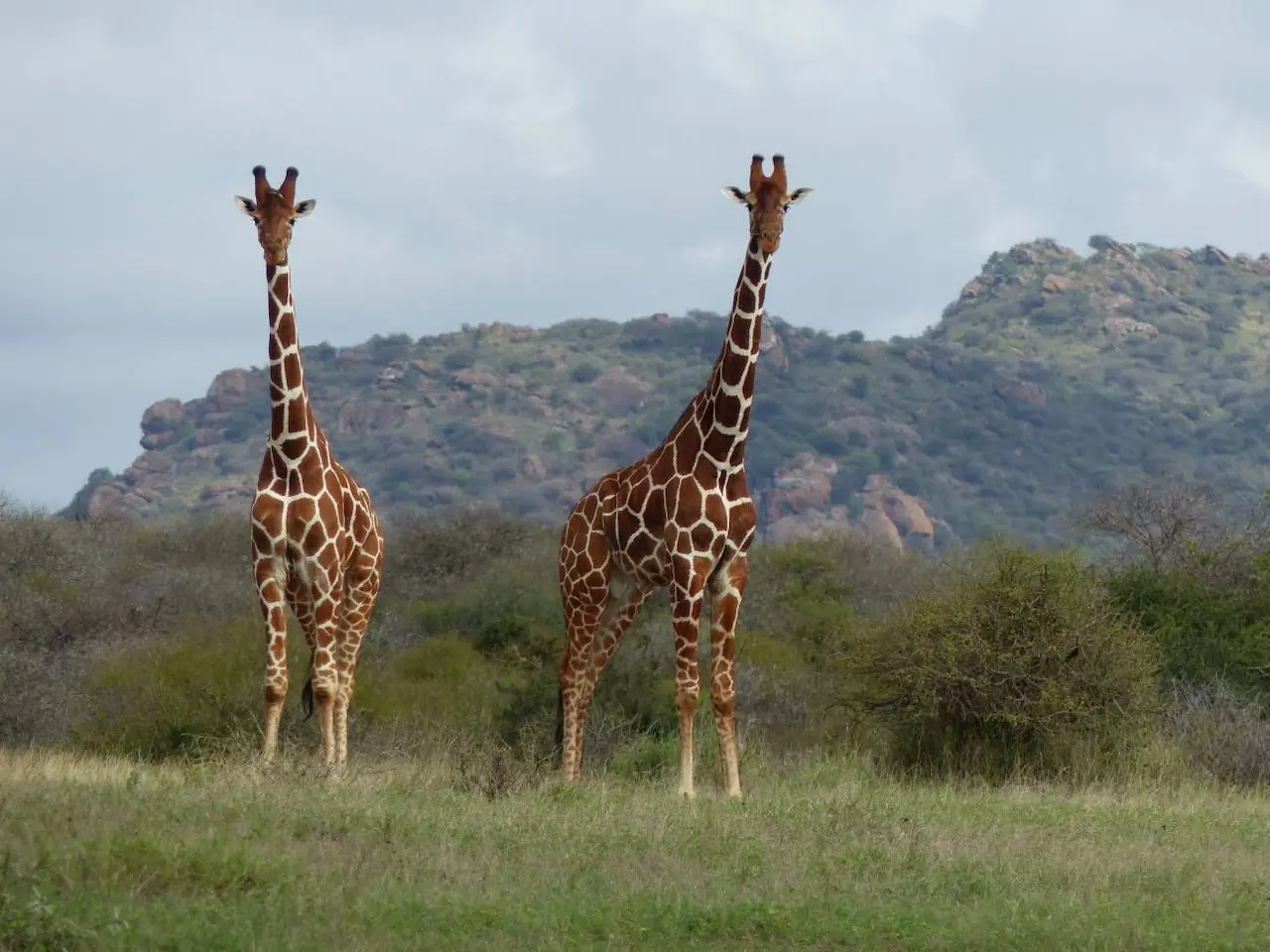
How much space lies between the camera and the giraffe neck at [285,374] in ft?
41.8

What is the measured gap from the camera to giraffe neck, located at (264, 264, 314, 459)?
12.8 metres

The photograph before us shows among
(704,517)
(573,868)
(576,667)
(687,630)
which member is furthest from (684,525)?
(573,868)

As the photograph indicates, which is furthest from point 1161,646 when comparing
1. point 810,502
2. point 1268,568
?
point 810,502

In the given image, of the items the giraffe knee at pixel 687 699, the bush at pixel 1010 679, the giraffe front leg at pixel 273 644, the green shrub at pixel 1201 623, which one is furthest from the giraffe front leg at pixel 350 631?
the green shrub at pixel 1201 623

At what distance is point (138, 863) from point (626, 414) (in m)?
87.1

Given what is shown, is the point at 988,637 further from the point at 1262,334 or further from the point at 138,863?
the point at 1262,334

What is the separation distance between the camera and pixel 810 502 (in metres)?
83.4

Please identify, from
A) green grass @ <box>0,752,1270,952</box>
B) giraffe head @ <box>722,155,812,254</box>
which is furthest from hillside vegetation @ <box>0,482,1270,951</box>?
giraffe head @ <box>722,155,812,254</box>

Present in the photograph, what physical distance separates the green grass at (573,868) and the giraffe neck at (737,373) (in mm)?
2479

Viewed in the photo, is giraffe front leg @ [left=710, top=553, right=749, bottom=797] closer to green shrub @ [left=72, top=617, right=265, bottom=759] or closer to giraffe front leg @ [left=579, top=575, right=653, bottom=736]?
giraffe front leg @ [left=579, top=575, right=653, bottom=736]

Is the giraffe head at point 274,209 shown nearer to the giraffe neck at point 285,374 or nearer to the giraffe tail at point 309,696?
the giraffe neck at point 285,374

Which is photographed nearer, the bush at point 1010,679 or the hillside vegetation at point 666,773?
the hillside vegetation at point 666,773

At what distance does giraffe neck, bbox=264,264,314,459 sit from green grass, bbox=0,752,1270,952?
2.32 m

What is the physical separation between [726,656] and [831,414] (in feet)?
265
